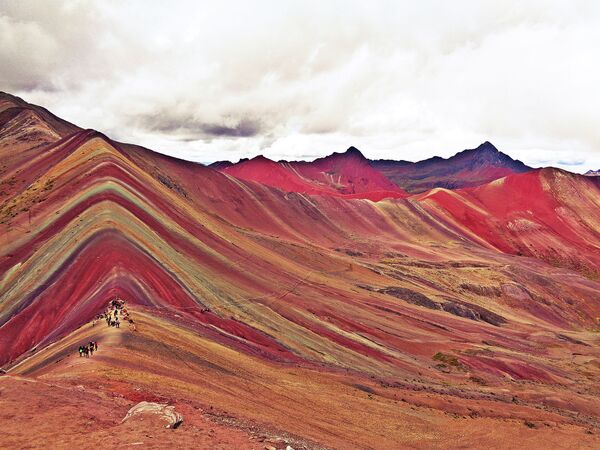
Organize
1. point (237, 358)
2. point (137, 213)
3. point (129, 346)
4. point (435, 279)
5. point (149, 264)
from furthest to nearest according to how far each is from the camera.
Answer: point (435, 279) → point (137, 213) → point (149, 264) → point (237, 358) → point (129, 346)

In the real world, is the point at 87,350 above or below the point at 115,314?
below

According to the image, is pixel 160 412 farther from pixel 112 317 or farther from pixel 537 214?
pixel 537 214

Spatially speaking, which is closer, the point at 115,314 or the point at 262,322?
the point at 115,314

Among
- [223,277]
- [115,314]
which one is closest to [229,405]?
[115,314]

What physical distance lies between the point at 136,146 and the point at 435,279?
75771 mm

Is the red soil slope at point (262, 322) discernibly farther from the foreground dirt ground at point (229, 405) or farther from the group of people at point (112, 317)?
the group of people at point (112, 317)

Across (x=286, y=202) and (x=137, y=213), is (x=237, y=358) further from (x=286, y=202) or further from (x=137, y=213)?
(x=286, y=202)

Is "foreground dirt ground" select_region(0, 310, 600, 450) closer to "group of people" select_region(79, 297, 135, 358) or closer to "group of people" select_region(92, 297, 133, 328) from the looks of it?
"group of people" select_region(79, 297, 135, 358)

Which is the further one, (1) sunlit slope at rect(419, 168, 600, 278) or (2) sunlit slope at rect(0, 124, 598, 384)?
(1) sunlit slope at rect(419, 168, 600, 278)

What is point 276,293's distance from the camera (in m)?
57.1

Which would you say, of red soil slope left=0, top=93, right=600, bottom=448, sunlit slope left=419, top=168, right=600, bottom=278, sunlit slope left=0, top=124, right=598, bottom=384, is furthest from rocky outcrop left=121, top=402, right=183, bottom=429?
sunlit slope left=419, top=168, right=600, bottom=278

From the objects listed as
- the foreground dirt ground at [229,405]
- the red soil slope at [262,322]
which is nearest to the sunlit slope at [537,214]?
the red soil slope at [262,322]

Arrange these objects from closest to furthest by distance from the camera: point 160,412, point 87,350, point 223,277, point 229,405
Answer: point 160,412
point 229,405
point 87,350
point 223,277

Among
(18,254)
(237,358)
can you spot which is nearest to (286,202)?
(18,254)
